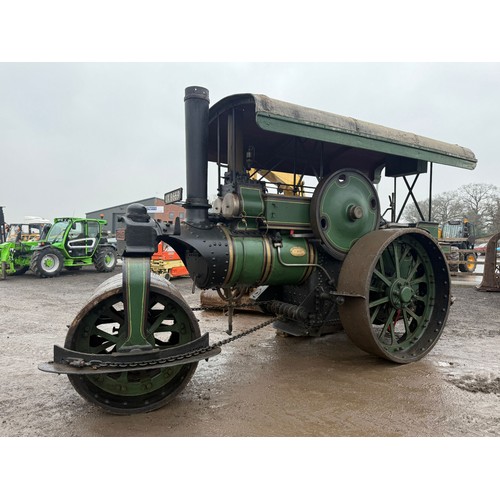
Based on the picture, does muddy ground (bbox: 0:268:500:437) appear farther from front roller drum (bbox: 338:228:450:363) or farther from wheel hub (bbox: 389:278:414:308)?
wheel hub (bbox: 389:278:414:308)

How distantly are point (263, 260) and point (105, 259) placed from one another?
37.8 feet

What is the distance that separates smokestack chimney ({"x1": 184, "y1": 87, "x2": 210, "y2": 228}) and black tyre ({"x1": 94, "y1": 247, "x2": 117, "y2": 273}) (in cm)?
1122

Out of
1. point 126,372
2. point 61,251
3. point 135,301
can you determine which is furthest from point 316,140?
point 61,251

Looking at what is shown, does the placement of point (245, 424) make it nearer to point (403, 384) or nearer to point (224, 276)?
point (224, 276)

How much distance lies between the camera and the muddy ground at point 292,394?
2.66m

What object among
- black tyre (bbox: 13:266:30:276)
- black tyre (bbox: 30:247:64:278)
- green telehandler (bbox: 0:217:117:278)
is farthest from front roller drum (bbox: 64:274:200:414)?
black tyre (bbox: 13:266:30:276)

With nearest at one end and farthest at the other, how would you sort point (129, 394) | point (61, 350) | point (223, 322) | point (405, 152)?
→ 1. point (61, 350)
2. point (129, 394)
3. point (405, 152)
4. point (223, 322)

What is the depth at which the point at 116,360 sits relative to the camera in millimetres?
2572

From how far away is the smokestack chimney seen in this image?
354 cm

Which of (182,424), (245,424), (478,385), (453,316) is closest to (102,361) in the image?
(182,424)

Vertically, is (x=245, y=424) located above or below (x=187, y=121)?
below

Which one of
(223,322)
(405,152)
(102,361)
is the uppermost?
(405,152)

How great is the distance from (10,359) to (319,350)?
3.42m

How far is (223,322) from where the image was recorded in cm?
611
